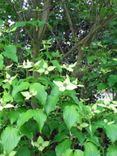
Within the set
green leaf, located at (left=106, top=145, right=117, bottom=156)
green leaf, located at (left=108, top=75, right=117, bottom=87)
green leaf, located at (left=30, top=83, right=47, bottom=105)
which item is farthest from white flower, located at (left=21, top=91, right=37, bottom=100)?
green leaf, located at (left=108, top=75, right=117, bottom=87)

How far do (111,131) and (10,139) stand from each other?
377 millimetres

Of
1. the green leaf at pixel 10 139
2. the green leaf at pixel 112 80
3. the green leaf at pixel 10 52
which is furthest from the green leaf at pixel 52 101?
the green leaf at pixel 112 80

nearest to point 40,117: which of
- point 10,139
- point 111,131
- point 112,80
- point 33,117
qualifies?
point 33,117

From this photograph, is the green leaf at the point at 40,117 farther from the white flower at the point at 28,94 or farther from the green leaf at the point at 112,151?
the green leaf at the point at 112,151

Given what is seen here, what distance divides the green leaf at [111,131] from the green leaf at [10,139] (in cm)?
33

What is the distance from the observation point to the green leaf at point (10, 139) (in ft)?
4.70

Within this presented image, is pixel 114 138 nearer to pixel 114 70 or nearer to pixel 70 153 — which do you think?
pixel 70 153

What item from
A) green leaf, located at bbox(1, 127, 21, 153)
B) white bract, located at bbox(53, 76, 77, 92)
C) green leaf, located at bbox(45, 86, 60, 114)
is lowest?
green leaf, located at bbox(1, 127, 21, 153)

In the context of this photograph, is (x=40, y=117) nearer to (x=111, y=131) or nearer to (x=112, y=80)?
(x=111, y=131)

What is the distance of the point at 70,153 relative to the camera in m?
1.46

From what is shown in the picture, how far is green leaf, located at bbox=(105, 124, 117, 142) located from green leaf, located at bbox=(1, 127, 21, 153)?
1.10ft

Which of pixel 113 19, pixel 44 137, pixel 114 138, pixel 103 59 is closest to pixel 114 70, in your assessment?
pixel 103 59

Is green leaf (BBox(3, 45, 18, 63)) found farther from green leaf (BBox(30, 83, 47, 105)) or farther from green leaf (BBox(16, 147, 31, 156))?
green leaf (BBox(16, 147, 31, 156))

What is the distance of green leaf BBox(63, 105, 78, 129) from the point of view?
143 cm
